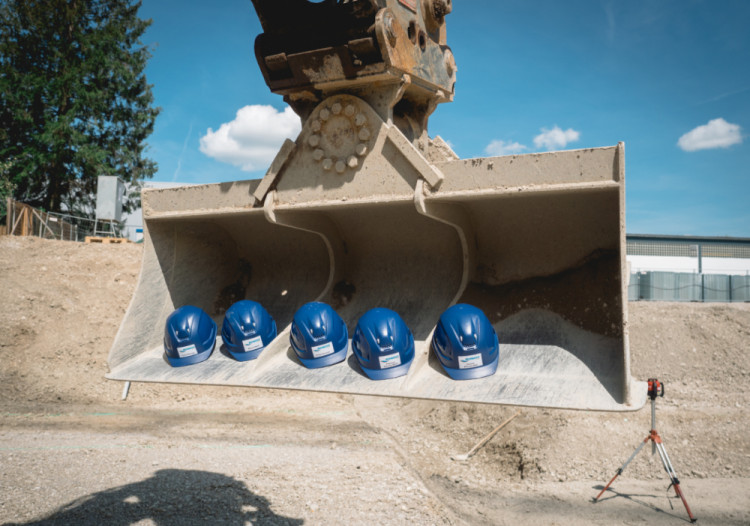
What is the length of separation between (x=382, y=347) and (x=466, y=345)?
1.88ft

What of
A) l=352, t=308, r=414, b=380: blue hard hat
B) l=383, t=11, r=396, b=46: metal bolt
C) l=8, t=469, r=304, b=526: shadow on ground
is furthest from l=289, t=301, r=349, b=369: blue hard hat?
l=8, t=469, r=304, b=526: shadow on ground

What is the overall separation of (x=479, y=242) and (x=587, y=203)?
0.96 metres

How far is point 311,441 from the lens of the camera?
1006 cm

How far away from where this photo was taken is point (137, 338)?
4875mm

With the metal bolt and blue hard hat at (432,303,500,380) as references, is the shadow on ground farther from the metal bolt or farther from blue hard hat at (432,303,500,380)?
the metal bolt

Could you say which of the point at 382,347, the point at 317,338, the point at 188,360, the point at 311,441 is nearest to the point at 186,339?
the point at 188,360

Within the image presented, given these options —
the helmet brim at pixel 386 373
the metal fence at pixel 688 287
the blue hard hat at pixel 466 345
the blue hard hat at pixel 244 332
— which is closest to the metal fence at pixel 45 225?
the blue hard hat at pixel 244 332

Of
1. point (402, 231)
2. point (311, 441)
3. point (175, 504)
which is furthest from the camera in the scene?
point (311, 441)

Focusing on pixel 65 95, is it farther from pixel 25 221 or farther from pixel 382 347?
pixel 382 347

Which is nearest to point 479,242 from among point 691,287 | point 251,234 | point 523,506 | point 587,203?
point 587,203

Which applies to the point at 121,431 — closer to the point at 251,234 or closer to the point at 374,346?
the point at 251,234

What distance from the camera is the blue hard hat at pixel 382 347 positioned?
406cm

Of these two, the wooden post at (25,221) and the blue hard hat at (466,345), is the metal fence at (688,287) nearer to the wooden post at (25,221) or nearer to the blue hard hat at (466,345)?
the blue hard hat at (466,345)

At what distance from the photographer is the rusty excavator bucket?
152 inches
